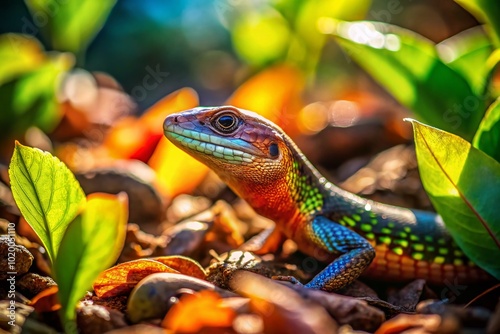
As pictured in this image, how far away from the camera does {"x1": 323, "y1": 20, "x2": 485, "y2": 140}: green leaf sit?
3.35 m

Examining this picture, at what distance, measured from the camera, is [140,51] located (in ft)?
20.6

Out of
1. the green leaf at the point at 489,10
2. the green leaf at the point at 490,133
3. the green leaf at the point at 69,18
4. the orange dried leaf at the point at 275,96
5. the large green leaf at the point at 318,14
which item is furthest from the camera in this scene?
the large green leaf at the point at 318,14

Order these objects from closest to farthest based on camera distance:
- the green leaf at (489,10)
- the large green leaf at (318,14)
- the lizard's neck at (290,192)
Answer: the lizard's neck at (290,192) → the green leaf at (489,10) → the large green leaf at (318,14)

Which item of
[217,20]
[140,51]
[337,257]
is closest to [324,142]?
[337,257]

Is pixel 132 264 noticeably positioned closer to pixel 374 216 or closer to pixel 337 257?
pixel 337 257

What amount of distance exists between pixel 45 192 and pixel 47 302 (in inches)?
16.5

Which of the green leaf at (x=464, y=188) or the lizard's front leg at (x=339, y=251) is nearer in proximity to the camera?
the green leaf at (x=464, y=188)

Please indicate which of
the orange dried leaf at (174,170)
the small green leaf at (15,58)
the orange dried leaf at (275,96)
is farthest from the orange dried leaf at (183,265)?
the small green leaf at (15,58)

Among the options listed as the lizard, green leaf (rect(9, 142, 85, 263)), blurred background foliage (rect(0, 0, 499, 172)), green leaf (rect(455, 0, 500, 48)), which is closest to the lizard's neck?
the lizard

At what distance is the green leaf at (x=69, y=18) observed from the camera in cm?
458

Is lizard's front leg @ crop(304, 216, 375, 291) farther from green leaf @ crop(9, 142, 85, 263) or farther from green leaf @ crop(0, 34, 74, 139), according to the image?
green leaf @ crop(0, 34, 74, 139)

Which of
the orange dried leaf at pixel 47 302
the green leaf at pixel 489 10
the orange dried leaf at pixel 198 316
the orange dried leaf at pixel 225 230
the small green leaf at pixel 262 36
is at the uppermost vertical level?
the green leaf at pixel 489 10

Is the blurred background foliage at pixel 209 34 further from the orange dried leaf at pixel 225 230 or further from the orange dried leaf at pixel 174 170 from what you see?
the orange dried leaf at pixel 225 230

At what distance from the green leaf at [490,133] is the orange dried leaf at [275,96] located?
1837 mm
